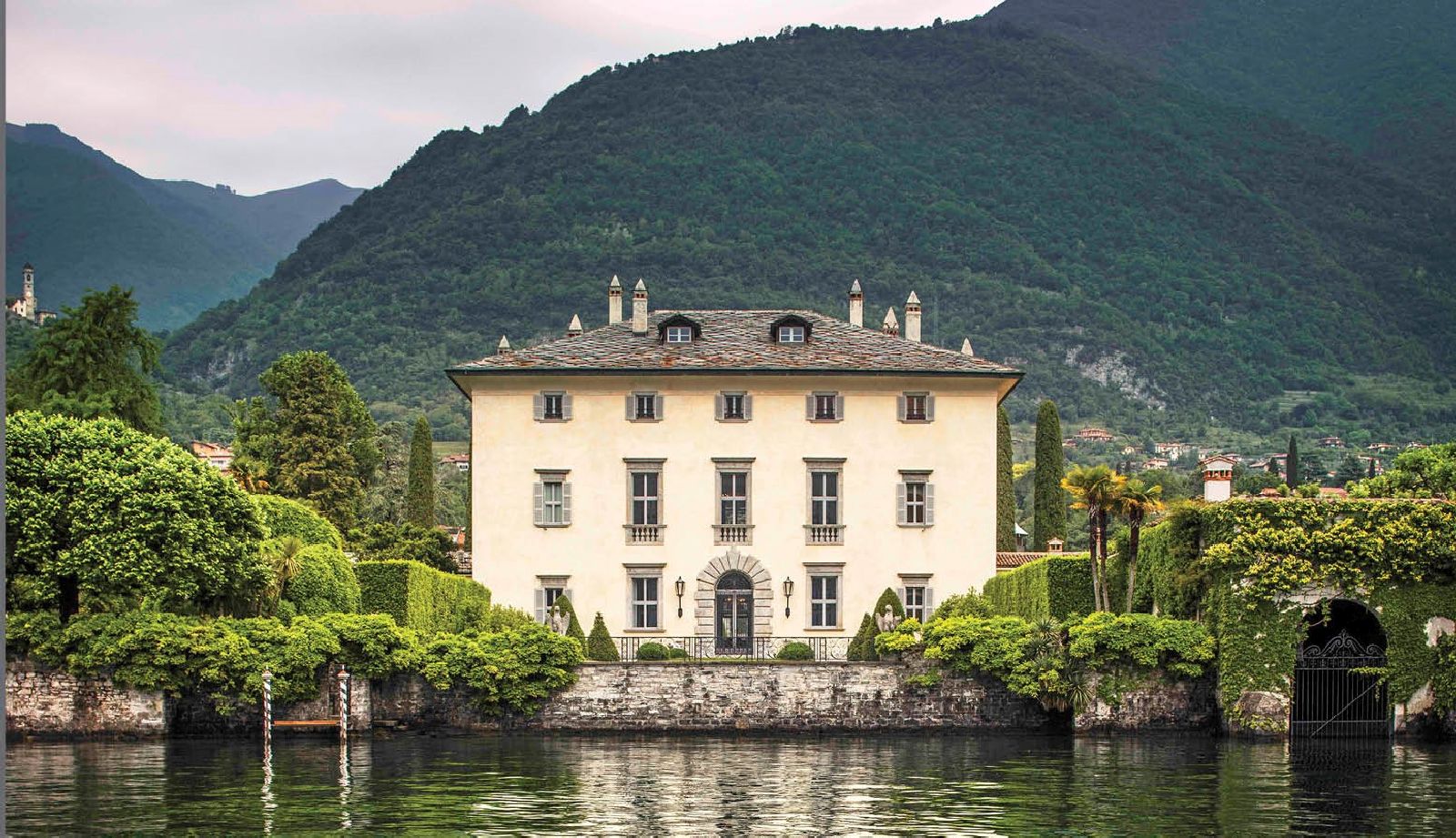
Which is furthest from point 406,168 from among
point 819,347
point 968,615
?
point 968,615

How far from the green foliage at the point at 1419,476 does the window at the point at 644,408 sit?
781 inches

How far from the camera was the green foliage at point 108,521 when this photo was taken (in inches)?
1652

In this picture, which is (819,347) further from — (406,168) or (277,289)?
(406,168)

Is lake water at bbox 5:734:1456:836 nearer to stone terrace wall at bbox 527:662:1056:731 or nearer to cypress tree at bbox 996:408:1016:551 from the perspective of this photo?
stone terrace wall at bbox 527:662:1056:731

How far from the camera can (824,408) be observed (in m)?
56.0

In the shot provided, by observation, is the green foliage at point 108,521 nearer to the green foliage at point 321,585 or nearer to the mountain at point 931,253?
the green foliage at point 321,585

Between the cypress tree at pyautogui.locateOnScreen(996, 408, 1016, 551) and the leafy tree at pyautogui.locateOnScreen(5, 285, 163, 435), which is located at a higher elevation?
the leafy tree at pyautogui.locateOnScreen(5, 285, 163, 435)

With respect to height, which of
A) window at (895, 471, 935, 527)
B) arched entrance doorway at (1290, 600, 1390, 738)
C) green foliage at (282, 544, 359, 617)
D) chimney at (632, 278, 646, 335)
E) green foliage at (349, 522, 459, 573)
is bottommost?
arched entrance doorway at (1290, 600, 1390, 738)

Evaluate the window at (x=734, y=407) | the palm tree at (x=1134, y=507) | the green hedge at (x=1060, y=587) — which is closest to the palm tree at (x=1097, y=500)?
the palm tree at (x=1134, y=507)

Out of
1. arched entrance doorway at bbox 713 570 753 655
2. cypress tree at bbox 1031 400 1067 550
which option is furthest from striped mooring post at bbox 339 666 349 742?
cypress tree at bbox 1031 400 1067 550

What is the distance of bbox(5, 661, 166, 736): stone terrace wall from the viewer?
4122cm

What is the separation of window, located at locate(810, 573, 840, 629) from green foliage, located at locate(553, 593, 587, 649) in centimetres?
694

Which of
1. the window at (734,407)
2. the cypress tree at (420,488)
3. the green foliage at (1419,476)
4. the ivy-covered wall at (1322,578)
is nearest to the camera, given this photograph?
the ivy-covered wall at (1322,578)

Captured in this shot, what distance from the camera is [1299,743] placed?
40000 millimetres
